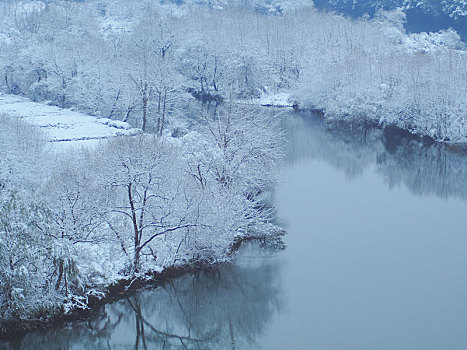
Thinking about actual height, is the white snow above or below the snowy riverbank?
above

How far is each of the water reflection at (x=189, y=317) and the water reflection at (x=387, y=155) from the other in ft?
34.7

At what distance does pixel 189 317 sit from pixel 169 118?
62.0 feet

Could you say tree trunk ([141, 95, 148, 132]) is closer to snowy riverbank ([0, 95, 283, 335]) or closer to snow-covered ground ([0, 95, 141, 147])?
snow-covered ground ([0, 95, 141, 147])

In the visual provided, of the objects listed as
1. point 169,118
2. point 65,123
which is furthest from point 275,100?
point 65,123

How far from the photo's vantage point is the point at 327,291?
49.9 ft

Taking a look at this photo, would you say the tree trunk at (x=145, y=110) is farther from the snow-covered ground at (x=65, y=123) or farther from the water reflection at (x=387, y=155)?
the water reflection at (x=387, y=155)

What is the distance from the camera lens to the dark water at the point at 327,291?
13375 mm

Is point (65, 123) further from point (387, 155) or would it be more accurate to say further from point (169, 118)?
point (387, 155)

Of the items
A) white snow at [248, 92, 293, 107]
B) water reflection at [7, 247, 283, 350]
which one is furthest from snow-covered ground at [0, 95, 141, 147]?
white snow at [248, 92, 293, 107]

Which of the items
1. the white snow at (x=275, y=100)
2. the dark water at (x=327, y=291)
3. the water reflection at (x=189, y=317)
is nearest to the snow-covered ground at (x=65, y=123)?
the dark water at (x=327, y=291)

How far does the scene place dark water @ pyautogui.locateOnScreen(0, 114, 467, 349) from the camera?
13.4 m

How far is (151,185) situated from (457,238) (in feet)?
33.0

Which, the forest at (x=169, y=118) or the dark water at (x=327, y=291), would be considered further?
the forest at (x=169, y=118)

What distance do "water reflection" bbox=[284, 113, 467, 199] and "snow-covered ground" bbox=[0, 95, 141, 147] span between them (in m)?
9.33
